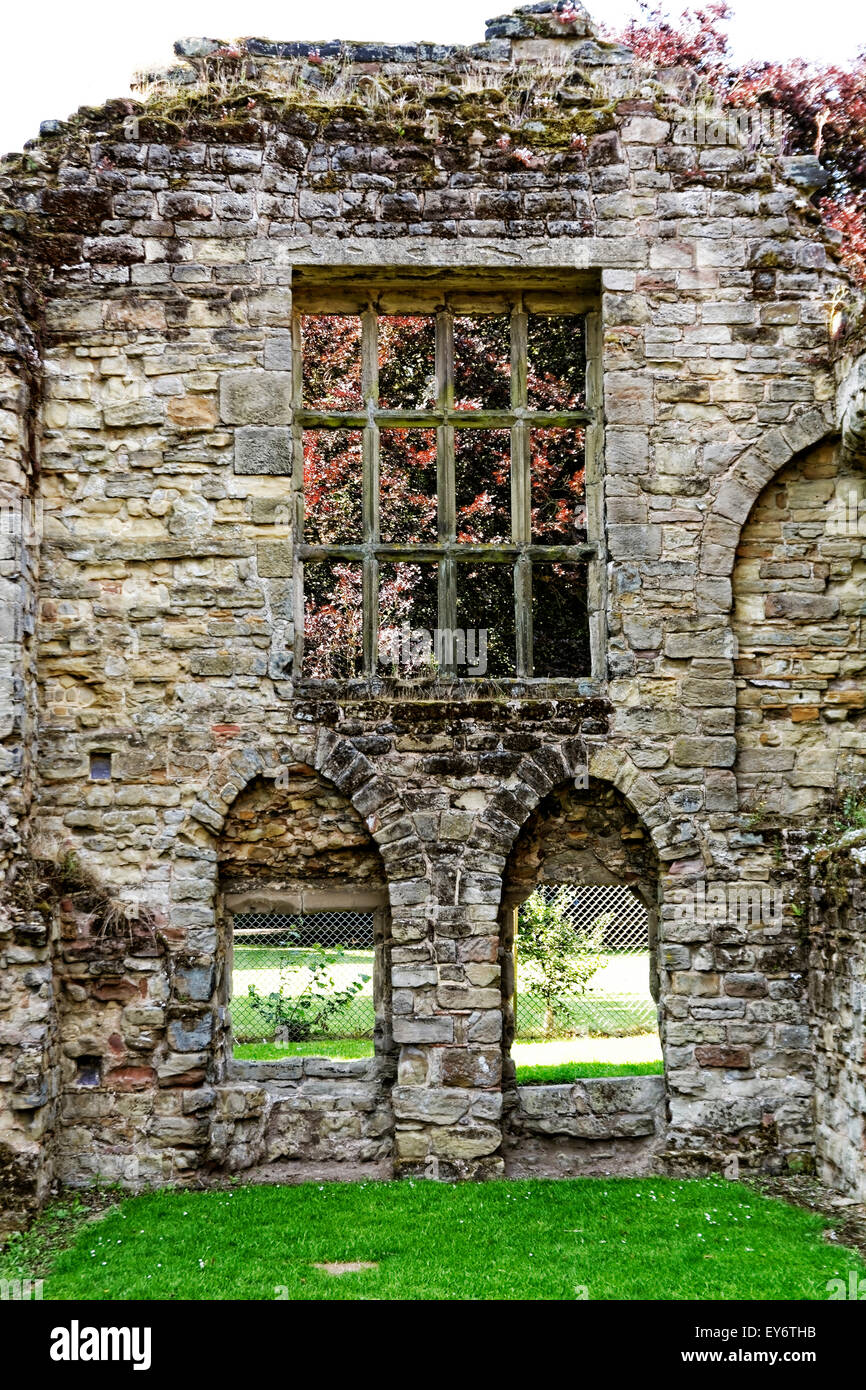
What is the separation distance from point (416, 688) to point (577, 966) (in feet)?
18.0

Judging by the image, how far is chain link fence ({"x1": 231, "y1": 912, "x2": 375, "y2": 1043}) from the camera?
407 inches

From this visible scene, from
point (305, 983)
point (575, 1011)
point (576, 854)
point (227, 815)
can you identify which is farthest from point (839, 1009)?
point (305, 983)

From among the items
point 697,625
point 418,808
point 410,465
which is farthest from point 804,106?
point 418,808

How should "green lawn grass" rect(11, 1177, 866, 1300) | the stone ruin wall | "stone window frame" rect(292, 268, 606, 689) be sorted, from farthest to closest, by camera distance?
"stone window frame" rect(292, 268, 606, 689)
the stone ruin wall
"green lawn grass" rect(11, 1177, 866, 1300)

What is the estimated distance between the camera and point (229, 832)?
249 inches

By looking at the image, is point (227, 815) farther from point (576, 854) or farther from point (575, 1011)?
point (575, 1011)

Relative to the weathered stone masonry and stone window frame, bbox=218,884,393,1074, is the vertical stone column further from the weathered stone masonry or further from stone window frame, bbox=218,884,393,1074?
stone window frame, bbox=218,884,393,1074

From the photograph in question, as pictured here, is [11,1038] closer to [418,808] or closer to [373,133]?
[418,808]

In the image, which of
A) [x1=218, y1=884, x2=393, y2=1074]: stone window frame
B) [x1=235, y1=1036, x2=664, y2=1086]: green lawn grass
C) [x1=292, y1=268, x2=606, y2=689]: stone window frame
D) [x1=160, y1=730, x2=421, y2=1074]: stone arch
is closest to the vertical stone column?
[x1=160, y1=730, x2=421, y2=1074]: stone arch

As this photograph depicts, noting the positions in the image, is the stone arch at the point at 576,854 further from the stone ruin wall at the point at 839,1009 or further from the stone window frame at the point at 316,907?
the stone ruin wall at the point at 839,1009

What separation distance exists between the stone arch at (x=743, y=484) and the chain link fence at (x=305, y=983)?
4014 millimetres

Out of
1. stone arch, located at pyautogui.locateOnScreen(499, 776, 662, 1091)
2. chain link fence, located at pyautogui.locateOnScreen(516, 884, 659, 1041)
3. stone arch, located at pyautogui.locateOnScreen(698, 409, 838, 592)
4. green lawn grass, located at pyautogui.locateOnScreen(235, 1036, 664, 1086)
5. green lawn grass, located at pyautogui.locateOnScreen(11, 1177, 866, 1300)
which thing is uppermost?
stone arch, located at pyautogui.locateOnScreen(698, 409, 838, 592)

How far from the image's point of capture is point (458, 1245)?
5.07m

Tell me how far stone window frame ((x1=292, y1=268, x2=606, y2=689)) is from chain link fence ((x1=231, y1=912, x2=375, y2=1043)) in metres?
2.97
